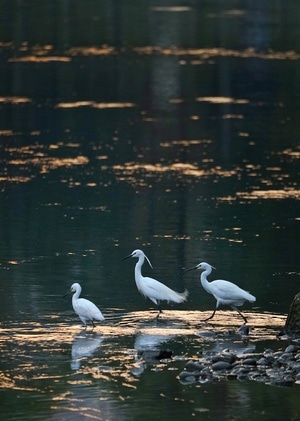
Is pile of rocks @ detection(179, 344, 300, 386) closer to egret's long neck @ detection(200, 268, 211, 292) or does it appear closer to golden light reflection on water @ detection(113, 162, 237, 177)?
egret's long neck @ detection(200, 268, 211, 292)

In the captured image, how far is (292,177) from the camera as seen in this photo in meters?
38.2

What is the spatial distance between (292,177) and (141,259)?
46.0 ft

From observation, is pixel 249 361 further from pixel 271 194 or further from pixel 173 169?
pixel 173 169

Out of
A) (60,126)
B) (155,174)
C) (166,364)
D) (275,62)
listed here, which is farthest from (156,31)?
(166,364)

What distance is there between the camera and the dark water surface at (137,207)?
19.8 metres

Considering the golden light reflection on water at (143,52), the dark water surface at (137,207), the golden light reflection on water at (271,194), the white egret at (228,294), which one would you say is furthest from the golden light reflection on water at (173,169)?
the golden light reflection on water at (143,52)

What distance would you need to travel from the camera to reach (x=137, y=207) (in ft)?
112

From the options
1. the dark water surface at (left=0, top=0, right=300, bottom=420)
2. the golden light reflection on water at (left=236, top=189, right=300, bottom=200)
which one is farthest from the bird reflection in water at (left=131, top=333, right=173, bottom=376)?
the golden light reflection on water at (left=236, top=189, right=300, bottom=200)

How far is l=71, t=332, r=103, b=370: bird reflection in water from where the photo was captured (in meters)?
21.1

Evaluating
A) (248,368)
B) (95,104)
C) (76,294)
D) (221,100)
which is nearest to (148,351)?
(248,368)

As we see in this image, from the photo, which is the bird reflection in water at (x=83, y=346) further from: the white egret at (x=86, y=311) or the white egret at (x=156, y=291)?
the white egret at (x=156, y=291)

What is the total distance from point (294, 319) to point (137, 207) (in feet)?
39.2

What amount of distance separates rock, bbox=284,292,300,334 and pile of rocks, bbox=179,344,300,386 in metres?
1.37

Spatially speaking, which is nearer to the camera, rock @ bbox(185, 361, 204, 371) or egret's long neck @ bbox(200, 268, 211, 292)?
rock @ bbox(185, 361, 204, 371)
